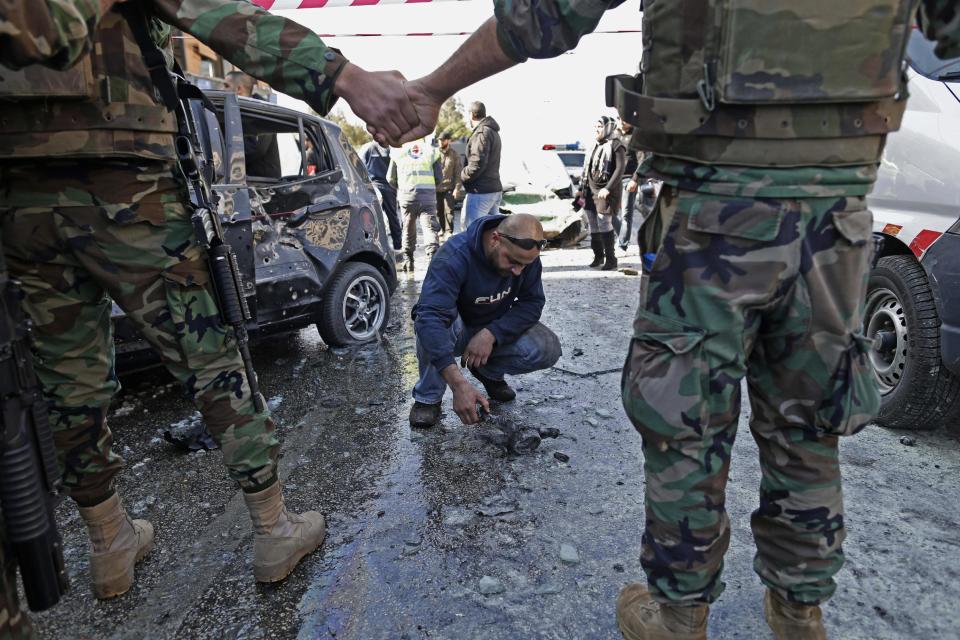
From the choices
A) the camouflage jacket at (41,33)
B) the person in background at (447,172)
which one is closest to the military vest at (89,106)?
the camouflage jacket at (41,33)

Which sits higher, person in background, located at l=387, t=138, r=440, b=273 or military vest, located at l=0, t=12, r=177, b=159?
military vest, located at l=0, t=12, r=177, b=159

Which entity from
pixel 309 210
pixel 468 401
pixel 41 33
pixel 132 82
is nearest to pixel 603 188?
pixel 309 210

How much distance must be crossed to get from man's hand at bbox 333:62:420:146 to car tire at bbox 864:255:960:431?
6.96 feet

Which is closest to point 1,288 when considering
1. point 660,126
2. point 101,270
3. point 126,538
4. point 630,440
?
point 101,270

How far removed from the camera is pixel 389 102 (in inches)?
72.7

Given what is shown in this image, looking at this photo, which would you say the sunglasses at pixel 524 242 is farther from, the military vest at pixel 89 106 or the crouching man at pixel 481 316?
the military vest at pixel 89 106

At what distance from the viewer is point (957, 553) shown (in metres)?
2.12

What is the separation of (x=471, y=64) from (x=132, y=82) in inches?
36.0

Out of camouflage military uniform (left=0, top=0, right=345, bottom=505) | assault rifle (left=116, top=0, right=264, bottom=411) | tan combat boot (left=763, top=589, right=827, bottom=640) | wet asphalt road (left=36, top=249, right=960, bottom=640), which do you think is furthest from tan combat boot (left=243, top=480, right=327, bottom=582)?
tan combat boot (left=763, top=589, right=827, bottom=640)

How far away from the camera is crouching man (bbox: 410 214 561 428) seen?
283cm

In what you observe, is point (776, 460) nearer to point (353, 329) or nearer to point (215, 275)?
point (215, 275)

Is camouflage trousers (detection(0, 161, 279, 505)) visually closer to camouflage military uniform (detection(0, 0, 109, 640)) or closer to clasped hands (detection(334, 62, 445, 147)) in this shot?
camouflage military uniform (detection(0, 0, 109, 640))

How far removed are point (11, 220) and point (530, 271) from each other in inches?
82.5

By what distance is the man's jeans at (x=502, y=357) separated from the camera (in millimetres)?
3217
